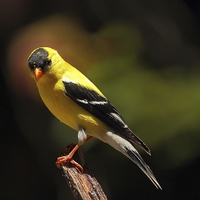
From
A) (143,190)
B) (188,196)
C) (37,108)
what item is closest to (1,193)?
(37,108)

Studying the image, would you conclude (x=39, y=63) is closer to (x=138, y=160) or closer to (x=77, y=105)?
(x=77, y=105)

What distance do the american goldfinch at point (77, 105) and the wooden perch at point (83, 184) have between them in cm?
7

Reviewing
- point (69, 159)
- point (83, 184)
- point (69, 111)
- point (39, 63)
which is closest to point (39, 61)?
point (39, 63)

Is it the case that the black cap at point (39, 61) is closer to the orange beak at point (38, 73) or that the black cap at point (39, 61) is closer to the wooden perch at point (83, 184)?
the orange beak at point (38, 73)

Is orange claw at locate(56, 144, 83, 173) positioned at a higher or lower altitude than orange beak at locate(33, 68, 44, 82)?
lower

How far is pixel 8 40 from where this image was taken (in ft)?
13.8

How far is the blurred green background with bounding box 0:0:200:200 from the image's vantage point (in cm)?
358

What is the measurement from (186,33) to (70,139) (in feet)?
5.18

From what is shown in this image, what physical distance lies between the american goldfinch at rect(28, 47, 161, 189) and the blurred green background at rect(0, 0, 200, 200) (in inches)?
30.8

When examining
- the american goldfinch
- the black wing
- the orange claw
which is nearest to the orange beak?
the american goldfinch

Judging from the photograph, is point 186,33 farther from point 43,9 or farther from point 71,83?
point 71,83

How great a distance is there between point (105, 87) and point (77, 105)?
100 cm

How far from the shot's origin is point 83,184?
7.54 feet

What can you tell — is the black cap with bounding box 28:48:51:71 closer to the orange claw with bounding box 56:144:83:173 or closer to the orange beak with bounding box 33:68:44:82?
the orange beak with bounding box 33:68:44:82
